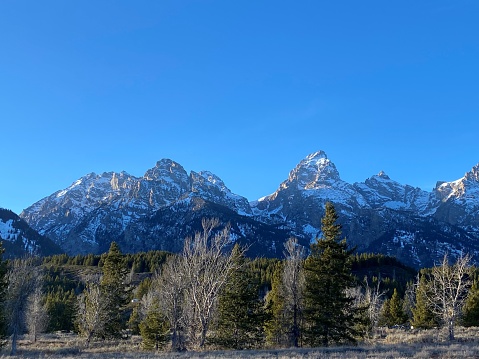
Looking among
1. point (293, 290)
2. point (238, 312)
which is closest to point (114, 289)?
point (238, 312)

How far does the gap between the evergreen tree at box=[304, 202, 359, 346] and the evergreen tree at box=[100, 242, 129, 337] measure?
2659 centimetres

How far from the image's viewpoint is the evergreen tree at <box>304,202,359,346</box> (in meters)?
32.6

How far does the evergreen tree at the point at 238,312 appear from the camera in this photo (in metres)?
35.9

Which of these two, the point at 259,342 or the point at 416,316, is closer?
the point at 259,342

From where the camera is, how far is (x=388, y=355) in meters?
20.5

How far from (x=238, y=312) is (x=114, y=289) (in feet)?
71.2

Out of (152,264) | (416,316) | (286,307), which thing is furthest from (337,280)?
(152,264)

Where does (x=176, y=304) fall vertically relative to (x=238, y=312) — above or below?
above

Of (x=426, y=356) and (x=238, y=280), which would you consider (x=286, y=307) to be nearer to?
(x=238, y=280)

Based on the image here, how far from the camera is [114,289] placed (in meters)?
51.8

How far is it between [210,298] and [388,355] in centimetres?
1490

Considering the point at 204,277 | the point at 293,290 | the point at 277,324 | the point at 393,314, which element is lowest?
the point at 393,314

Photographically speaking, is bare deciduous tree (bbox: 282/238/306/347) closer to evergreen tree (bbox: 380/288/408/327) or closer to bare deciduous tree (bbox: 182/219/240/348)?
bare deciduous tree (bbox: 182/219/240/348)

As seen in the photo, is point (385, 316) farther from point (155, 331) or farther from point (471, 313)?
point (155, 331)
